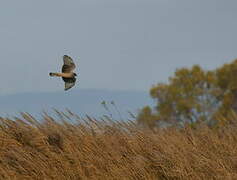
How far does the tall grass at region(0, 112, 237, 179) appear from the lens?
6.82 metres

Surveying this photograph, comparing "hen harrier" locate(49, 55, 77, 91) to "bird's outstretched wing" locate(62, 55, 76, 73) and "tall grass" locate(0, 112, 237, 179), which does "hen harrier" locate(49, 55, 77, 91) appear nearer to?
"bird's outstretched wing" locate(62, 55, 76, 73)

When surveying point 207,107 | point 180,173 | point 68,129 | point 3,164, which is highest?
point 207,107

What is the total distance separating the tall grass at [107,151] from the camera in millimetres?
6816

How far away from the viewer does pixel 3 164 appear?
6.93m

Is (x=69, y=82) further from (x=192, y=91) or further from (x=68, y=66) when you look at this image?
(x=192, y=91)

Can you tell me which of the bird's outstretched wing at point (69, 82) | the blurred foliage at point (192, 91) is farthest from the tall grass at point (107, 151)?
the blurred foliage at point (192, 91)

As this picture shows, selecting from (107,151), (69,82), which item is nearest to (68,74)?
(69,82)

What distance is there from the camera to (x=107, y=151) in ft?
24.0

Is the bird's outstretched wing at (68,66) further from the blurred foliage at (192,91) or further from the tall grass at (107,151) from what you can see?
the blurred foliage at (192,91)

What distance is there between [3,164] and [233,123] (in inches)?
132

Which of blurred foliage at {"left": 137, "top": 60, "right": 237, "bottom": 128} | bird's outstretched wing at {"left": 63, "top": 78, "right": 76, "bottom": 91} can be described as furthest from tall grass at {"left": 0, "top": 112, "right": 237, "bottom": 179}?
blurred foliage at {"left": 137, "top": 60, "right": 237, "bottom": 128}

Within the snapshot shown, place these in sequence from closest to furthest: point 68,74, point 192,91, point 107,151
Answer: point 68,74 < point 107,151 < point 192,91

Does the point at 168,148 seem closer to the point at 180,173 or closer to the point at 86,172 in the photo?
the point at 180,173

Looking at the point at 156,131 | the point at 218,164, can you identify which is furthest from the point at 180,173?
the point at 156,131
